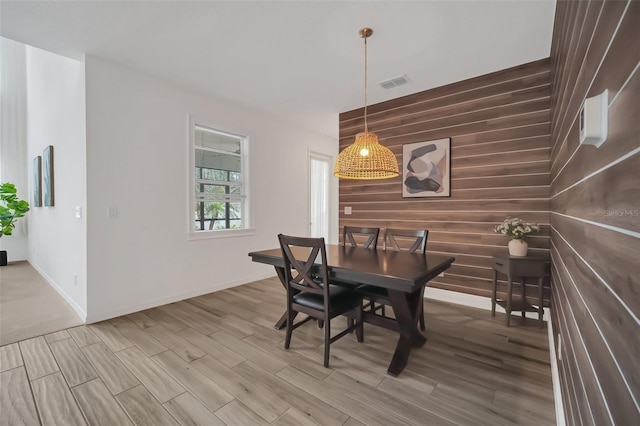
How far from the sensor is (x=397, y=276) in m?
1.74

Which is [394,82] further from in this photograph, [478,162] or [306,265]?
[306,265]

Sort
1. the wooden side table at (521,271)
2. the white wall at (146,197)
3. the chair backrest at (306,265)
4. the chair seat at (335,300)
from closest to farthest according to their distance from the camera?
the chair backrest at (306,265)
the chair seat at (335,300)
the wooden side table at (521,271)
the white wall at (146,197)

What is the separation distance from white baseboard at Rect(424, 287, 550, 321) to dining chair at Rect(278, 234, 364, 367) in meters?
1.57

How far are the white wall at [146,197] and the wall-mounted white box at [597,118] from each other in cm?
359

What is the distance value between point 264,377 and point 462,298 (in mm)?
2501

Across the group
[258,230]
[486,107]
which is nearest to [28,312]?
[258,230]

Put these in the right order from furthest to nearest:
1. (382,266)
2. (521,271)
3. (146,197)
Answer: (146,197), (521,271), (382,266)

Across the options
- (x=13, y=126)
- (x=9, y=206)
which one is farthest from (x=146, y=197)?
(x=13, y=126)

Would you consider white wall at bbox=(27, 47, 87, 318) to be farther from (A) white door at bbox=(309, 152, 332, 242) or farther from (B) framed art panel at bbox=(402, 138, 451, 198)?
(B) framed art panel at bbox=(402, 138, 451, 198)

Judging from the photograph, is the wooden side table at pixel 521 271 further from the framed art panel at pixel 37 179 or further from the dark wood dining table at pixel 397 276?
the framed art panel at pixel 37 179

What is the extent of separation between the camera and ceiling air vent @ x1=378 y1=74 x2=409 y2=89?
10.6 feet

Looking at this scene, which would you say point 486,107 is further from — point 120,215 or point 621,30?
point 120,215

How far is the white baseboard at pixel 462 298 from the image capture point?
316 cm

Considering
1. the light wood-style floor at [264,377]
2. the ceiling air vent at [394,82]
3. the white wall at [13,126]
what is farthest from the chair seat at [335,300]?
the white wall at [13,126]
